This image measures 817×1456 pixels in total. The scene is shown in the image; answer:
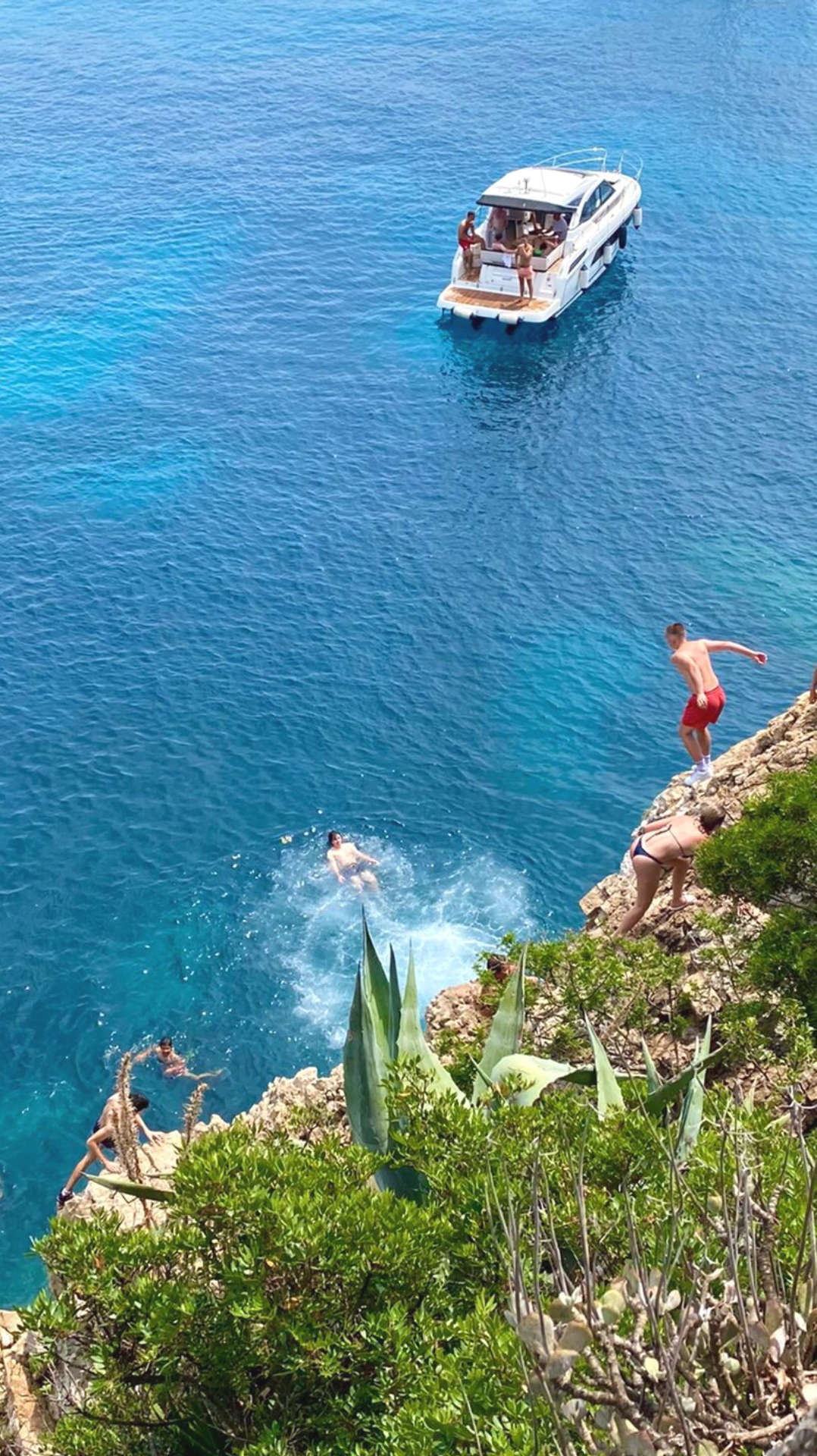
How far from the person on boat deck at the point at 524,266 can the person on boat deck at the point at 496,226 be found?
1.96 metres

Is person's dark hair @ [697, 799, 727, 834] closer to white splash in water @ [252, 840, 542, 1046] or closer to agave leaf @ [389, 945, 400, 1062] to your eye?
agave leaf @ [389, 945, 400, 1062]

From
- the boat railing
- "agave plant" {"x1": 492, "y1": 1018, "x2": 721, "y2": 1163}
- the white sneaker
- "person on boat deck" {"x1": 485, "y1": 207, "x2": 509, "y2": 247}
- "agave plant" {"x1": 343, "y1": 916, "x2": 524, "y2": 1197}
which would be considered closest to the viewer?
"agave plant" {"x1": 492, "y1": 1018, "x2": 721, "y2": 1163}

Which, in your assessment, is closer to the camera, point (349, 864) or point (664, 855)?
point (664, 855)

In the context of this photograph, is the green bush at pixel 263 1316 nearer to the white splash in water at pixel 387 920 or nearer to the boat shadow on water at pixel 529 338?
the white splash in water at pixel 387 920

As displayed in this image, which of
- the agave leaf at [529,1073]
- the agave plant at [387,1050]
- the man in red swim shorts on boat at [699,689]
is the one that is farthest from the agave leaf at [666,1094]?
the man in red swim shorts on boat at [699,689]

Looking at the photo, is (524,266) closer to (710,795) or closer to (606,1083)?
(710,795)

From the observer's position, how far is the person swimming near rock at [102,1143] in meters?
18.5

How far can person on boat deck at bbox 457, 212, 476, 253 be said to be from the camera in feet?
144

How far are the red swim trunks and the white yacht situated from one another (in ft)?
90.1

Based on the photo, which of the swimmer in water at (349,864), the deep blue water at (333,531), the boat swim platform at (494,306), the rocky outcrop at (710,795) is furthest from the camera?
the boat swim platform at (494,306)

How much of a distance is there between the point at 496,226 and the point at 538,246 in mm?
1887

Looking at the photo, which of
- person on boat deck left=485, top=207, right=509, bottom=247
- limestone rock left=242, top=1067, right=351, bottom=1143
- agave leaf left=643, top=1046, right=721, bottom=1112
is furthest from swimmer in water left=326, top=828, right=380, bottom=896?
person on boat deck left=485, top=207, right=509, bottom=247

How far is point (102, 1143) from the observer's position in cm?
1933

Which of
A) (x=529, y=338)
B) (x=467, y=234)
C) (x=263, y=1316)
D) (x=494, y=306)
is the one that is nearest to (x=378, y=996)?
(x=263, y=1316)
